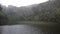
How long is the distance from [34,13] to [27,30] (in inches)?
24.6

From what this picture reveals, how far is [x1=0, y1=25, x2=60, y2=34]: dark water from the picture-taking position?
10.8 ft

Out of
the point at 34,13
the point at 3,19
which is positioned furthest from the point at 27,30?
the point at 3,19

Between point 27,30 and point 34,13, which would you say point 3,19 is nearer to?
point 27,30

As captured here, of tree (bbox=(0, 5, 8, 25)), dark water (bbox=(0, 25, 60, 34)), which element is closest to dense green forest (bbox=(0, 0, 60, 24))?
tree (bbox=(0, 5, 8, 25))

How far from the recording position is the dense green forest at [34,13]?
351cm

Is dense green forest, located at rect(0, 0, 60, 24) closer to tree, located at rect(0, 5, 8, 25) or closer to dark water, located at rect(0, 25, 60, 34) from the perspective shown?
tree, located at rect(0, 5, 8, 25)

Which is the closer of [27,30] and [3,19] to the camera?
[27,30]

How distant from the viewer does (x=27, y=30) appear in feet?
11.0

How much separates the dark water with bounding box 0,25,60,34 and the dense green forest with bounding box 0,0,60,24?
8.6 inches

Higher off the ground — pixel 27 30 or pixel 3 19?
pixel 3 19

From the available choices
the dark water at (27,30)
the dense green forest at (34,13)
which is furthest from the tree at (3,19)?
the dark water at (27,30)

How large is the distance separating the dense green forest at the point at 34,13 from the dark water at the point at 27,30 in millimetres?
218

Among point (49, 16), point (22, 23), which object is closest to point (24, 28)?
point (22, 23)

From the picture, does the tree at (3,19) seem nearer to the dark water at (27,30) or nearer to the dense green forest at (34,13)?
the dense green forest at (34,13)
